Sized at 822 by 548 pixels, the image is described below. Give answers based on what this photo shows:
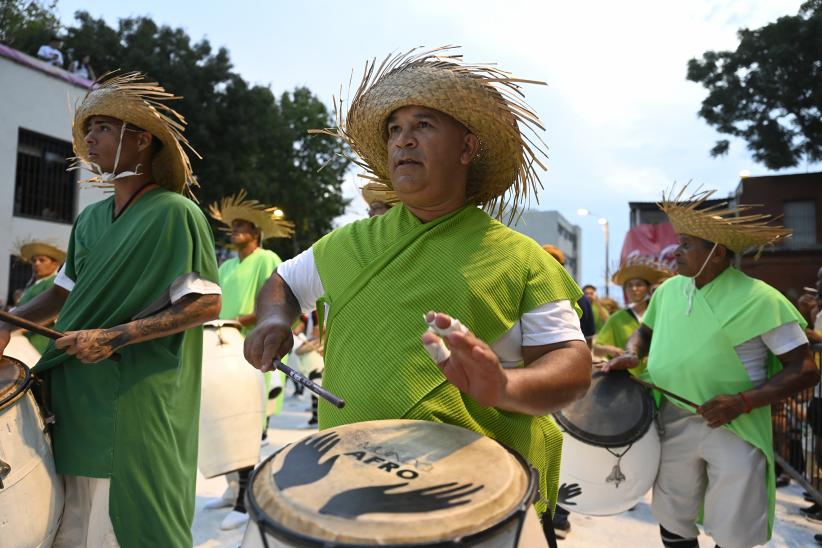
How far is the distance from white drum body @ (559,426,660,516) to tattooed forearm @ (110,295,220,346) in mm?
2160

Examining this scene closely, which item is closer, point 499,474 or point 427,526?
point 427,526

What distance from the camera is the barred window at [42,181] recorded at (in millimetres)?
15148

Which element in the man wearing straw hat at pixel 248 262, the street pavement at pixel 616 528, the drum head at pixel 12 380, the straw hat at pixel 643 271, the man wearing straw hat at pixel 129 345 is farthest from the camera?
the straw hat at pixel 643 271

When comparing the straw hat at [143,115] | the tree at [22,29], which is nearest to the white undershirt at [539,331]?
the straw hat at [143,115]

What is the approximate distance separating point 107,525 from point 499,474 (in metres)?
1.71

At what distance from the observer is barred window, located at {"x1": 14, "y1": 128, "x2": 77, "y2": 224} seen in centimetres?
1515

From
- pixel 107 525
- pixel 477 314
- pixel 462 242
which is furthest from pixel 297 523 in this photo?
pixel 107 525

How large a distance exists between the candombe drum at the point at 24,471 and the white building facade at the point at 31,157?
43.5 ft

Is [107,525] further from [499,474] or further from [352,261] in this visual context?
[499,474]

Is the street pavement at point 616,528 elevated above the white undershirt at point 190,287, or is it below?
below

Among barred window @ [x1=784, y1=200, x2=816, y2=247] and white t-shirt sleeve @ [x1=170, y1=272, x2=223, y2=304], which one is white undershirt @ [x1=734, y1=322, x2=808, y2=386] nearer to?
white t-shirt sleeve @ [x1=170, y1=272, x2=223, y2=304]

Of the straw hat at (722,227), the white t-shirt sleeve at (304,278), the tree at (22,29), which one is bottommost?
the white t-shirt sleeve at (304,278)

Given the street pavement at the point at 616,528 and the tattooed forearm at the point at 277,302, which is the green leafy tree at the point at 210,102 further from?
the tattooed forearm at the point at 277,302

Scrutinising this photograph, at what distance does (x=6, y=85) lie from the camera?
Answer: 1445cm
